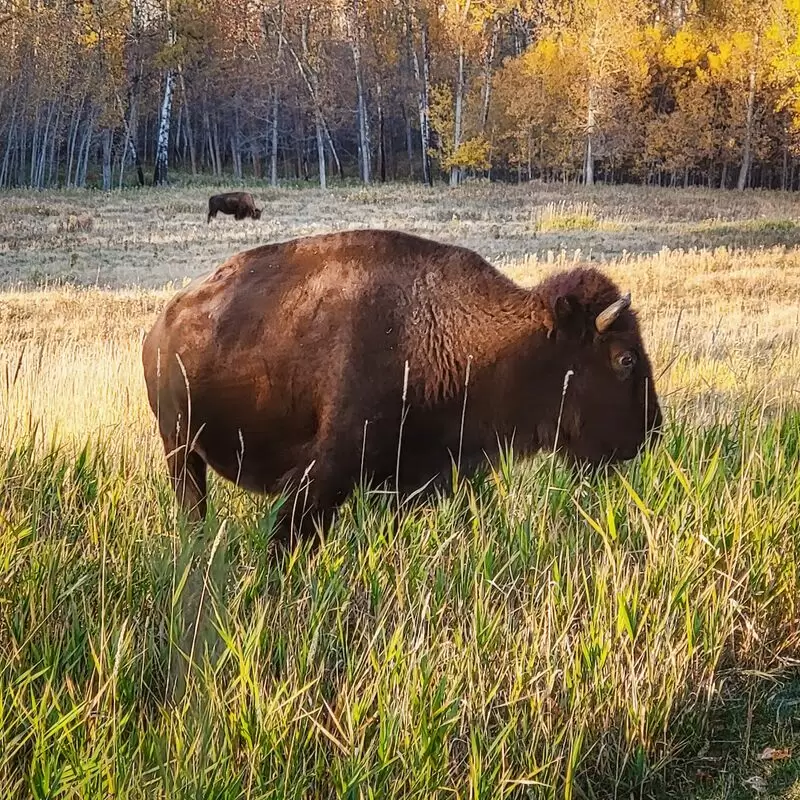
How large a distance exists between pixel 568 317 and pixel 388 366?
91 cm

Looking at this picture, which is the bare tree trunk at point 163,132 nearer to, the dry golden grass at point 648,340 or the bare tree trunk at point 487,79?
the bare tree trunk at point 487,79

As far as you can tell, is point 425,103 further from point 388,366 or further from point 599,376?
point 388,366

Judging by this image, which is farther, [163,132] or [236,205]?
[163,132]

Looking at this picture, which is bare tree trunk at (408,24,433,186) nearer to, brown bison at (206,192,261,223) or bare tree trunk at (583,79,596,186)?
bare tree trunk at (583,79,596,186)

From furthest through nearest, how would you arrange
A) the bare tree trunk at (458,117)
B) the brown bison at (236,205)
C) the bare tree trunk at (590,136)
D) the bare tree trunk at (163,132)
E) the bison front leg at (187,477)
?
1. the bare tree trunk at (590,136)
2. the bare tree trunk at (458,117)
3. the bare tree trunk at (163,132)
4. the brown bison at (236,205)
5. the bison front leg at (187,477)

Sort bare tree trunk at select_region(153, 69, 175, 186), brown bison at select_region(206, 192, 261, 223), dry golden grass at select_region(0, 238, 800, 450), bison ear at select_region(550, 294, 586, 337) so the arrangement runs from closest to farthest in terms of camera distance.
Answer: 1. bison ear at select_region(550, 294, 586, 337)
2. dry golden grass at select_region(0, 238, 800, 450)
3. brown bison at select_region(206, 192, 261, 223)
4. bare tree trunk at select_region(153, 69, 175, 186)

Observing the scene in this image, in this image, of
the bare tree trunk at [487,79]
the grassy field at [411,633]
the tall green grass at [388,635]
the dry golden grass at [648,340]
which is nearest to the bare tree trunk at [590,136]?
the bare tree trunk at [487,79]

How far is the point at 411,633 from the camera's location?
126 inches

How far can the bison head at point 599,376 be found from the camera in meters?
4.32

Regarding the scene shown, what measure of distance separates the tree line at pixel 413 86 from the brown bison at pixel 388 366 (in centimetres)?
4394

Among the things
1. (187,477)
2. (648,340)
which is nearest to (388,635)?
(187,477)

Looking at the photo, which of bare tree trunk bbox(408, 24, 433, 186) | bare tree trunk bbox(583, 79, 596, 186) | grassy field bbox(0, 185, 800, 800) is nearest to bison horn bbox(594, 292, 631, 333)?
grassy field bbox(0, 185, 800, 800)

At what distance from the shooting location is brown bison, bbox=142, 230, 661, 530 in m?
4.05

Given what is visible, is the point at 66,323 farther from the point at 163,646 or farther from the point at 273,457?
the point at 163,646
